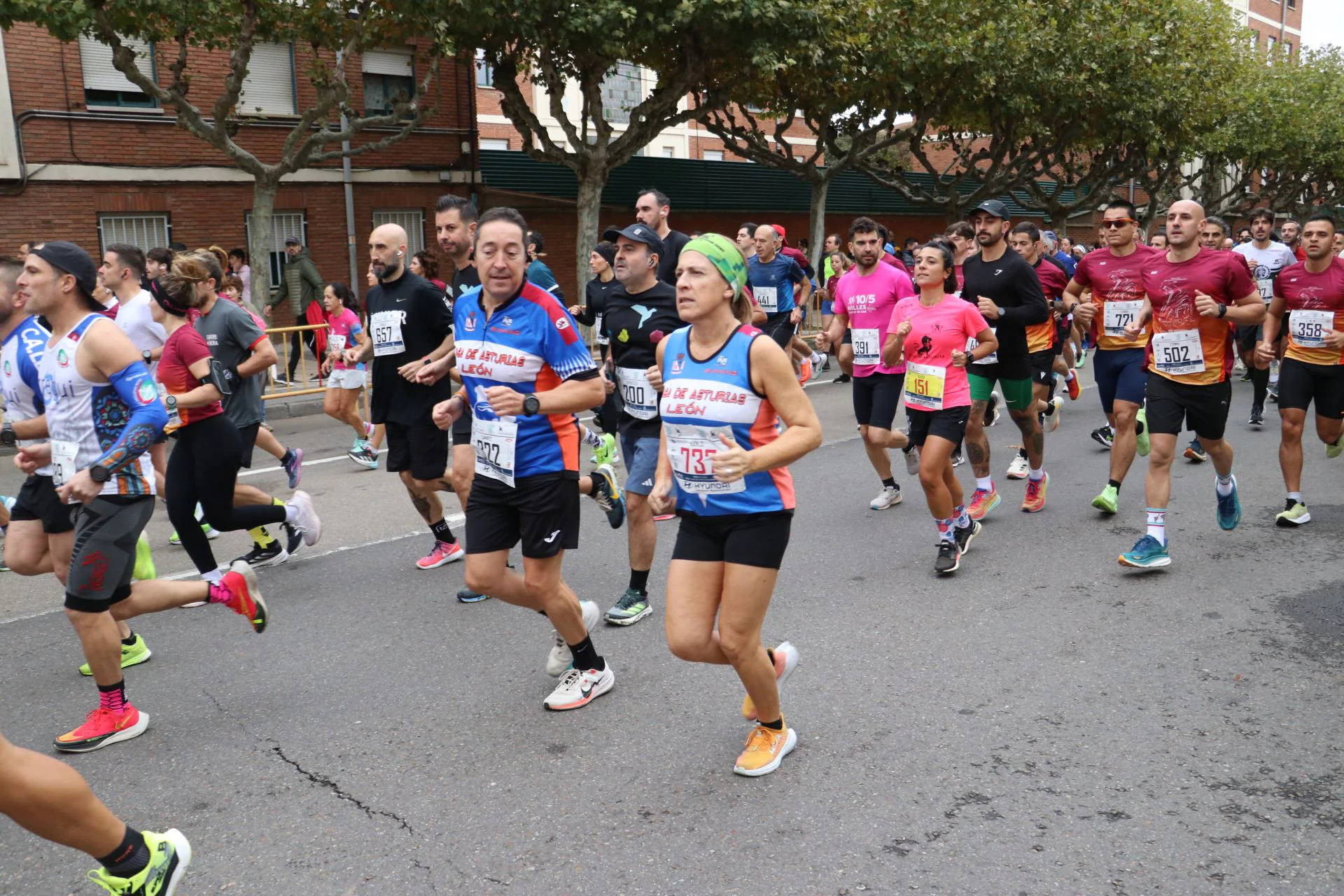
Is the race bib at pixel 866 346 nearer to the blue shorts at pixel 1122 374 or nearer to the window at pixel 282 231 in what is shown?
the blue shorts at pixel 1122 374

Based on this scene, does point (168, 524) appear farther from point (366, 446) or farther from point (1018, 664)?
point (1018, 664)

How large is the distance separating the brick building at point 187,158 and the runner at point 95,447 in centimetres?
1193

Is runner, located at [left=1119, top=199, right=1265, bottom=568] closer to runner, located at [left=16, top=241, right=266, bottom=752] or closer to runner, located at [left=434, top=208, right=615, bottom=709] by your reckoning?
runner, located at [left=434, top=208, right=615, bottom=709]

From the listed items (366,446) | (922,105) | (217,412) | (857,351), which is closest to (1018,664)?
(857,351)

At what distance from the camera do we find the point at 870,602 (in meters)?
5.84

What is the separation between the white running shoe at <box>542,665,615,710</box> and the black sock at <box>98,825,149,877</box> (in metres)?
1.77

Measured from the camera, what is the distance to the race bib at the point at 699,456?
3.79m

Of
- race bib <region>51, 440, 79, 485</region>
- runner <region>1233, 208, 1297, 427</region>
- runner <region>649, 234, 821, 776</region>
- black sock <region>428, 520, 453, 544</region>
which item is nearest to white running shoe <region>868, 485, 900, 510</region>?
black sock <region>428, 520, 453, 544</region>

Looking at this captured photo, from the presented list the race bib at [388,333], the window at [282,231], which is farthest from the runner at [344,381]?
the window at [282,231]

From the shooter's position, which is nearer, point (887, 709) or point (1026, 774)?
point (1026, 774)

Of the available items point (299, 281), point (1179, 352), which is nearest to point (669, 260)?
point (1179, 352)

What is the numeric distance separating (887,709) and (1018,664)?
821mm

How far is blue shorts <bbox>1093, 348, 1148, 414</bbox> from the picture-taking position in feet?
23.9

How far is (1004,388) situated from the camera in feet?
25.7
